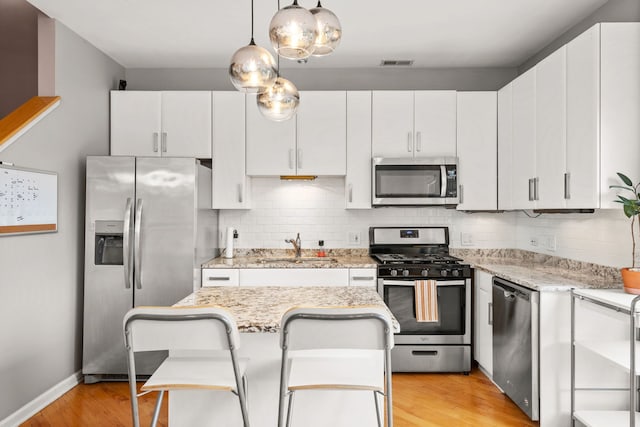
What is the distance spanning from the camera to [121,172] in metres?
3.63

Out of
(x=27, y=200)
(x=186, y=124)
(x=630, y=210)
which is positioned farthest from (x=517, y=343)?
(x=27, y=200)

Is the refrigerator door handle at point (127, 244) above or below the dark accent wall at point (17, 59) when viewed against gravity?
below

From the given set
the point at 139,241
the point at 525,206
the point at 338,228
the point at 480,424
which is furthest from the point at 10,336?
the point at 525,206

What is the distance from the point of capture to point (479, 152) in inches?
166

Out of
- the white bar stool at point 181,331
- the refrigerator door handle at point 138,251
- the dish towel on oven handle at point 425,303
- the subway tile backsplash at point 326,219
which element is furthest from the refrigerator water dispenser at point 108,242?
the dish towel on oven handle at point 425,303

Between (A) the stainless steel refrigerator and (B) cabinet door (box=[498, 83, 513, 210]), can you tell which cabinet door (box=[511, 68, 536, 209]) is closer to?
(B) cabinet door (box=[498, 83, 513, 210])

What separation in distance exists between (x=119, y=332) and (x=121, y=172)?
1.26 metres

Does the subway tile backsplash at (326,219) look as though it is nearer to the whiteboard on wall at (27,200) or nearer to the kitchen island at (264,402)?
the whiteboard on wall at (27,200)

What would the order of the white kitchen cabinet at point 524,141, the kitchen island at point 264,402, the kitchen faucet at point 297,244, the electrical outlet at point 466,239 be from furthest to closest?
1. the electrical outlet at point 466,239
2. the kitchen faucet at point 297,244
3. the white kitchen cabinet at point 524,141
4. the kitchen island at point 264,402

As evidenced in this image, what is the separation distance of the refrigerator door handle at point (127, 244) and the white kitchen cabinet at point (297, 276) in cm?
88

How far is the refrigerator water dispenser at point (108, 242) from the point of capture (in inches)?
143

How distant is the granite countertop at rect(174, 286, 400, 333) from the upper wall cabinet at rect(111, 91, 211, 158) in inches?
75.8

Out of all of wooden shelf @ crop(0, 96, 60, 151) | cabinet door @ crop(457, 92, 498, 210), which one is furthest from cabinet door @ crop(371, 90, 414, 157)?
wooden shelf @ crop(0, 96, 60, 151)

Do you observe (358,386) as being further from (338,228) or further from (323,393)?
(338,228)
